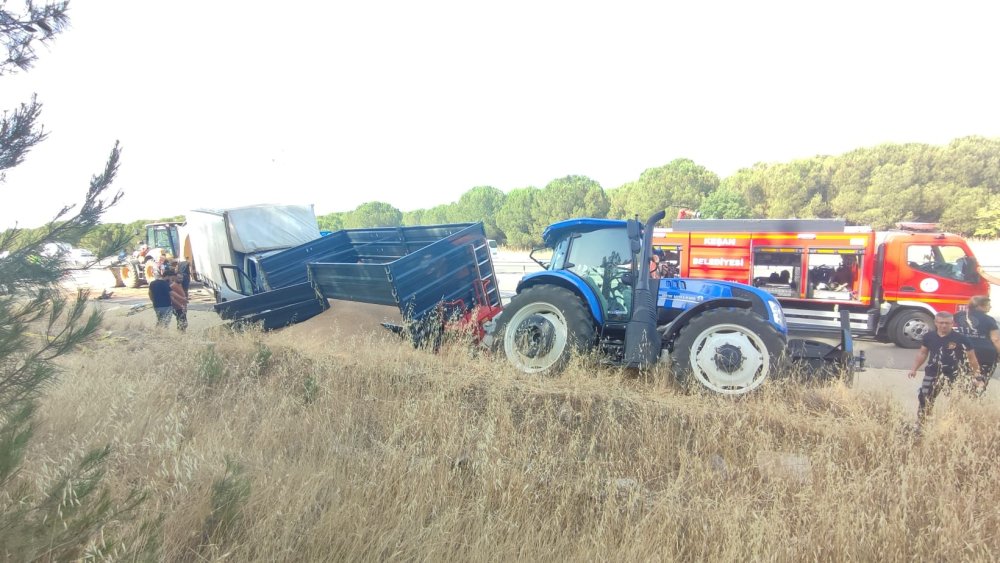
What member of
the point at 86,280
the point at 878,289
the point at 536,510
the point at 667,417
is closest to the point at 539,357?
the point at 667,417

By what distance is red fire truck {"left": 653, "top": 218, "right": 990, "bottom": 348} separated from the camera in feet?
29.4

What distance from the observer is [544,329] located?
5953 mm

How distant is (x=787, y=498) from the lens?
294cm

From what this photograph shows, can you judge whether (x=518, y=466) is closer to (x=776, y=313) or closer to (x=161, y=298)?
(x=776, y=313)

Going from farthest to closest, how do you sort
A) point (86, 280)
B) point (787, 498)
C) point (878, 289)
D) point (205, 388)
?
point (878, 289) < point (205, 388) < point (787, 498) < point (86, 280)

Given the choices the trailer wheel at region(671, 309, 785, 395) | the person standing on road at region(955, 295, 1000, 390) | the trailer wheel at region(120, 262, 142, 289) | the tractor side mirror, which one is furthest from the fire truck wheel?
the trailer wheel at region(120, 262, 142, 289)

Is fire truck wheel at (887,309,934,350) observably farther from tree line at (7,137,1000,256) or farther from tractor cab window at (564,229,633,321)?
tree line at (7,137,1000,256)

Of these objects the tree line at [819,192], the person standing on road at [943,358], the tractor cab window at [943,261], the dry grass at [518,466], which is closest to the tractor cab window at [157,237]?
the dry grass at [518,466]

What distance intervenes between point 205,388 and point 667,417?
4158 millimetres

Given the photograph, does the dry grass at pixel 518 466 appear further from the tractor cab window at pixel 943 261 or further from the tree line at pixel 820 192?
the tree line at pixel 820 192

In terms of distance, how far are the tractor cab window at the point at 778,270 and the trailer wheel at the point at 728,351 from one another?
589 centimetres

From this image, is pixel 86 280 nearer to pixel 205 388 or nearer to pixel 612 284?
pixel 205 388

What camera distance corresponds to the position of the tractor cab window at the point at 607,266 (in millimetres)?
6117

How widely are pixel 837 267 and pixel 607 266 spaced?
645 centimetres
